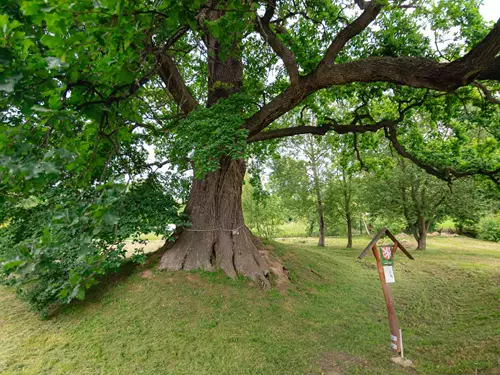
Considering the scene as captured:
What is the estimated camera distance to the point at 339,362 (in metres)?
4.06

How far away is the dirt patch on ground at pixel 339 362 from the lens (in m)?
3.85

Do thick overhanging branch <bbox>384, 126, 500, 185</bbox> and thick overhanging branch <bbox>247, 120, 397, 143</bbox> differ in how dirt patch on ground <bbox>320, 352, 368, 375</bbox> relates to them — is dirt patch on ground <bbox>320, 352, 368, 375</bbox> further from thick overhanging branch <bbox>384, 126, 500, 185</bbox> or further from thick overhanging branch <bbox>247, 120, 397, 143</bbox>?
thick overhanging branch <bbox>384, 126, 500, 185</bbox>

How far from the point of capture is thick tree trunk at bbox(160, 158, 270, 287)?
6.32 m

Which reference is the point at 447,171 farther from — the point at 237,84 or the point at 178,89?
the point at 178,89

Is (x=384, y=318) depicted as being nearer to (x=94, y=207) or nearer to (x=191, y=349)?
(x=191, y=349)

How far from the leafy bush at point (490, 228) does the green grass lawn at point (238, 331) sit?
18.7 metres

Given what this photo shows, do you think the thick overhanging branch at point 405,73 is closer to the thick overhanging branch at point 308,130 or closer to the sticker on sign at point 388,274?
the thick overhanging branch at point 308,130

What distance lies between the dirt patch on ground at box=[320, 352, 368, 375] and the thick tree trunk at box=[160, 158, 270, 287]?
2.24 metres

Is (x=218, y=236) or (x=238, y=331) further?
(x=218, y=236)

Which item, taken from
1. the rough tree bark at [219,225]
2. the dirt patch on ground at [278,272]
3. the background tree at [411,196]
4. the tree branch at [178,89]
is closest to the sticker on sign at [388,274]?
the dirt patch on ground at [278,272]

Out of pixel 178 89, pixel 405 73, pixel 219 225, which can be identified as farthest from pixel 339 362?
pixel 178 89

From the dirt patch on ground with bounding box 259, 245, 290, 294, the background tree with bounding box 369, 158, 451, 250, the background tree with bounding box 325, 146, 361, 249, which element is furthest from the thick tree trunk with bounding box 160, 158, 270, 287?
the background tree with bounding box 325, 146, 361, 249

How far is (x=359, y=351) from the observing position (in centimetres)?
438

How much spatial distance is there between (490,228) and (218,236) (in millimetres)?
24877
